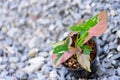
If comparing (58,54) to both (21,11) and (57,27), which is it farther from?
(21,11)

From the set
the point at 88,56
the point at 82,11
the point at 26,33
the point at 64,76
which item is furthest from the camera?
the point at 26,33

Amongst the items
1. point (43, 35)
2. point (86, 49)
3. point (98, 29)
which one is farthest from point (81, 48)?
point (43, 35)

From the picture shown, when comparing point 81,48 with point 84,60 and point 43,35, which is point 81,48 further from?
point 43,35

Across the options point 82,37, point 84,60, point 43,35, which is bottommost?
point 84,60

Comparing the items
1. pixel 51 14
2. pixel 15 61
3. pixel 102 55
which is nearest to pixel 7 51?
pixel 15 61

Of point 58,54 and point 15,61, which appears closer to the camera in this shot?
point 58,54

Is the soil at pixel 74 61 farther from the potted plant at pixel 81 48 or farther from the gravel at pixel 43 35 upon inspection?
the gravel at pixel 43 35

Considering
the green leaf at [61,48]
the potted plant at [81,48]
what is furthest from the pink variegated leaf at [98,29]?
the green leaf at [61,48]

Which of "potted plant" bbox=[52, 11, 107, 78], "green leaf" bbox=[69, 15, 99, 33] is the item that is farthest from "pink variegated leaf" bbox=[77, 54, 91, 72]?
"green leaf" bbox=[69, 15, 99, 33]
